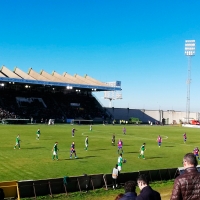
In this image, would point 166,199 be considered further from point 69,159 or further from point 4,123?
point 4,123

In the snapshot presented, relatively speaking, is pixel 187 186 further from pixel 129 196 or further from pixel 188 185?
pixel 129 196

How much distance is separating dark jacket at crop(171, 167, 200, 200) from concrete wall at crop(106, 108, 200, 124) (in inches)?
3736

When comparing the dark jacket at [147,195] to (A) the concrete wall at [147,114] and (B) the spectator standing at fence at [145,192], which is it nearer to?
(B) the spectator standing at fence at [145,192]

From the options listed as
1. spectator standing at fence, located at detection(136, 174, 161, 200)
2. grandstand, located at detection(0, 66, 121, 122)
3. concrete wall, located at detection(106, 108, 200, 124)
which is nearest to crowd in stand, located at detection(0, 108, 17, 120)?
grandstand, located at detection(0, 66, 121, 122)

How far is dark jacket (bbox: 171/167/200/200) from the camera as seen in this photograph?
5113 mm

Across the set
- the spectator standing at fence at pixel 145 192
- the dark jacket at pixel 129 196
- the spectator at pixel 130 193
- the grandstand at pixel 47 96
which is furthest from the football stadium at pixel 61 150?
the spectator standing at fence at pixel 145 192

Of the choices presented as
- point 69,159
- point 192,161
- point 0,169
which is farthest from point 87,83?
point 192,161

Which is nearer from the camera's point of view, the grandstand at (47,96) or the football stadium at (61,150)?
the football stadium at (61,150)

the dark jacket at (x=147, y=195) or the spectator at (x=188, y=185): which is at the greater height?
the spectator at (x=188, y=185)

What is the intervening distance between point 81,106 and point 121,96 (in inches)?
923

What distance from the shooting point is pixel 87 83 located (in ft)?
299

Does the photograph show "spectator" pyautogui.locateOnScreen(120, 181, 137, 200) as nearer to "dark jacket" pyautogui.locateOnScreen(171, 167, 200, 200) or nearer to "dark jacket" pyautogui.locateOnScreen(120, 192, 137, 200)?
"dark jacket" pyautogui.locateOnScreen(120, 192, 137, 200)

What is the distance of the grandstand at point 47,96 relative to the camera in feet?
258

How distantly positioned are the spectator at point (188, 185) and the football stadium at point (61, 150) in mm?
6733
